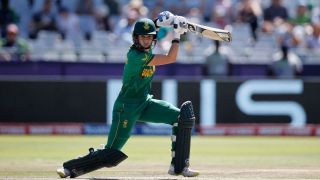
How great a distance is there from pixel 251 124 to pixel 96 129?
2817 millimetres

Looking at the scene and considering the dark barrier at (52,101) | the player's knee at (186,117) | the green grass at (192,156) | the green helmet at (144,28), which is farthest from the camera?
the dark barrier at (52,101)

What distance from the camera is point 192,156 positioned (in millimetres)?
10820

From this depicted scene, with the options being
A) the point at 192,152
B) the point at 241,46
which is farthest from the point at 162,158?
the point at 241,46

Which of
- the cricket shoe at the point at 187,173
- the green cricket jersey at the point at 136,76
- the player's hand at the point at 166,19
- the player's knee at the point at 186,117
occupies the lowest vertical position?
the cricket shoe at the point at 187,173

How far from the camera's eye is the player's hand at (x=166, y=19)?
7.49 metres

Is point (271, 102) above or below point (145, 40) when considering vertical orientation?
below

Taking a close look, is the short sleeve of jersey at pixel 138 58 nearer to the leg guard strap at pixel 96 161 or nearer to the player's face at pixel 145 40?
the player's face at pixel 145 40

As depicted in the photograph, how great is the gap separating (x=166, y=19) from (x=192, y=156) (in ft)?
12.0

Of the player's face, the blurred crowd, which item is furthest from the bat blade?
the blurred crowd

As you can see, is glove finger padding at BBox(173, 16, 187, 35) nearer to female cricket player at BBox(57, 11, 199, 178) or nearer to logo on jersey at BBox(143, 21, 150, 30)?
female cricket player at BBox(57, 11, 199, 178)

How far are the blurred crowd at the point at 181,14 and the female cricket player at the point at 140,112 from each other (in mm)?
7899

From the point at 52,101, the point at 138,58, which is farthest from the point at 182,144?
the point at 52,101

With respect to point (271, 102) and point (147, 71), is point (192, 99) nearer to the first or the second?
point (271, 102)

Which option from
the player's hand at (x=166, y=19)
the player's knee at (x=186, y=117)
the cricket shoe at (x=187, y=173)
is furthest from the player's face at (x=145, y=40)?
the cricket shoe at (x=187, y=173)
